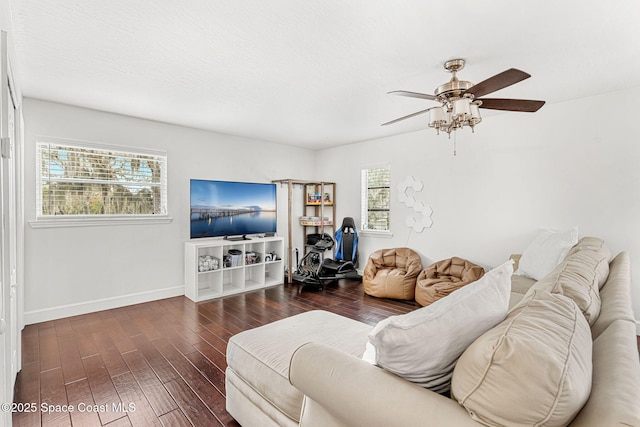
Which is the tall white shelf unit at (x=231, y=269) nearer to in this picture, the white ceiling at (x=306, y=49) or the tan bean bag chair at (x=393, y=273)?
the tan bean bag chair at (x=393, y=273)

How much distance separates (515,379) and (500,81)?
6.37 feet

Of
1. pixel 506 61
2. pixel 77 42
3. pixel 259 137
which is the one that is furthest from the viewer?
pixel 259 137

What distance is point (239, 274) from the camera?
4820 mm

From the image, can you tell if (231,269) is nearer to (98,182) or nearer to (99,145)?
(98,182)

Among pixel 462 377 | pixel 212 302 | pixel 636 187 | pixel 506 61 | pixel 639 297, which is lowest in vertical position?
pixel 212 302

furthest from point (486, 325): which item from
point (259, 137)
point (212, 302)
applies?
point (259, 137)

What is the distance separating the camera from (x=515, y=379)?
2.46 feet

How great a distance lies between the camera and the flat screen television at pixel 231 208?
4.61m

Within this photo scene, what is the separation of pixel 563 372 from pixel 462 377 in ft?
0.78

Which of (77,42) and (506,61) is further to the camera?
(506,61)

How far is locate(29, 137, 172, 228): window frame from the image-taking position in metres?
3.43

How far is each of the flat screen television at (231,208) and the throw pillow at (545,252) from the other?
376 cm

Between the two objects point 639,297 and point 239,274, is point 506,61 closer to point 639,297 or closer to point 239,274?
point 639,297

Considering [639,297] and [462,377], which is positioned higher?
[462,377]
